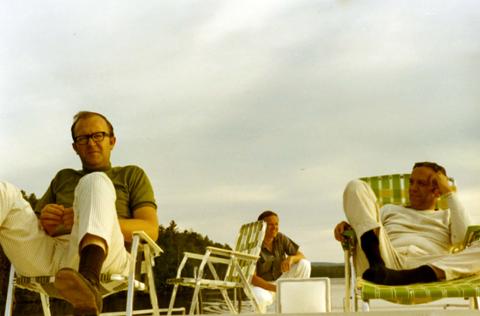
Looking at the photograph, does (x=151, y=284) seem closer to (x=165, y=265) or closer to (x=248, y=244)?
(x=248, y=244)

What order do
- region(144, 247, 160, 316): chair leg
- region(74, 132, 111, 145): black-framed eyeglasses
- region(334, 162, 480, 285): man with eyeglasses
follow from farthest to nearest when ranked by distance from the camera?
region(74, 132, 111, 145): black-framed eyeglasses, region(334, 162, 480, 285): man with eyeglasses, region(144, 247, 160, 316): chair leg

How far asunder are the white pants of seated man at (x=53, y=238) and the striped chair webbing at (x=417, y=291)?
95 centimetres

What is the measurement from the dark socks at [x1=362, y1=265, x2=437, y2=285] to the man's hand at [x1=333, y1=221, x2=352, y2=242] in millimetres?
343

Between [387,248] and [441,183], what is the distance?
0.67 metres

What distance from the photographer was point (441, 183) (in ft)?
11.3

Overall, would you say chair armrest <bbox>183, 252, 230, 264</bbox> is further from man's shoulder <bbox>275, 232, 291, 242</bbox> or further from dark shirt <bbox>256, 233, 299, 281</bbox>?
man's shoulder <bbox>275, 232, 291, 242</bbox>

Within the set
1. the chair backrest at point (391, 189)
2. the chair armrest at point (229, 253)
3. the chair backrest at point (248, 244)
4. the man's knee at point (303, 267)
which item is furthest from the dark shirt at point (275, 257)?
the chair backrest at point (391, 189)

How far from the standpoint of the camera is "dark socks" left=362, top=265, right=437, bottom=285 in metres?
2.75

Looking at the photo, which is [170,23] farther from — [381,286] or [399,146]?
[381,286]

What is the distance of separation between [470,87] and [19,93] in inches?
198

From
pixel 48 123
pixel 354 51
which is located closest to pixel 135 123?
pixel 48 123

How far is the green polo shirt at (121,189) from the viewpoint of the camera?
291 centimetres

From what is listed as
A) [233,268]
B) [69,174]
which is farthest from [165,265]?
[69,174]

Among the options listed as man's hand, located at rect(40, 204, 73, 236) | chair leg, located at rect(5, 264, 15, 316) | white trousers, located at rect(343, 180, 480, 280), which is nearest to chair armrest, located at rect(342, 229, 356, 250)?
white trousers, located at rect(343, 180, 480, 280)
